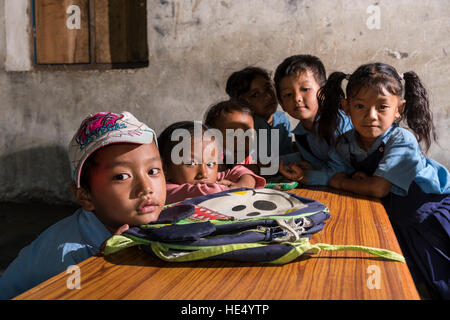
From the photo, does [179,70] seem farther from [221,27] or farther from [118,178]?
[118,178]

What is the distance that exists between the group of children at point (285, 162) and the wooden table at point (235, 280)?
20 cm

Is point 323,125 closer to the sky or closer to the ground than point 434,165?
closer to the sky

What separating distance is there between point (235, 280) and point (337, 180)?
121 cm

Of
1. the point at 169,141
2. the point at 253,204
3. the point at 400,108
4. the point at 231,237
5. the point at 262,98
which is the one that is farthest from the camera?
the point at 262,98

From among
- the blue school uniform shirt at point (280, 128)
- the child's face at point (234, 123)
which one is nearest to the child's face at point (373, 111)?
the child's face at point (234, 123)

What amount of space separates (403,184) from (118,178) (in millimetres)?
1269

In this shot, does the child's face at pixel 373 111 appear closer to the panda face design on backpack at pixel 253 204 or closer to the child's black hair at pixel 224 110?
the child's black hair at pixel 224 110

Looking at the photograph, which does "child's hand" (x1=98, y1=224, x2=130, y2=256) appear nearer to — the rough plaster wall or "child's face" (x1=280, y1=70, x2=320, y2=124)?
"child's face" (x1=280, y1=70, x2=320, y2=124)

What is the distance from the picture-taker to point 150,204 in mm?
1101

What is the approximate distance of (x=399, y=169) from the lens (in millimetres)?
1796

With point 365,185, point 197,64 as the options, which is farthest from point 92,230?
point 197,64

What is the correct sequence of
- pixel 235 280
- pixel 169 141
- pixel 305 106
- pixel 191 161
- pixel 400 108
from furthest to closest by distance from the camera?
pixel 305 106, pixel 400 108, pixel 169 141, pixel 191 161, pixel 235 280

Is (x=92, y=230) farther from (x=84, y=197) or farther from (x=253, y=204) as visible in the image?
(x=253, y=204)

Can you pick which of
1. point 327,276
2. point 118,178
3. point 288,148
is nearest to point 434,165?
point 288,148
